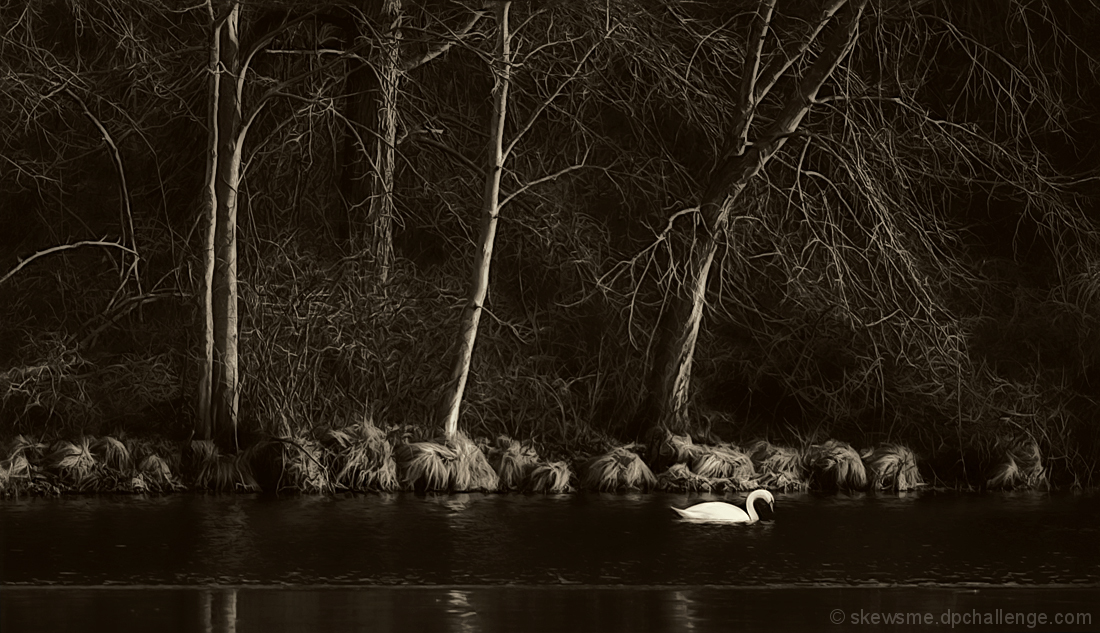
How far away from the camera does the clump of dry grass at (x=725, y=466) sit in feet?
67.8

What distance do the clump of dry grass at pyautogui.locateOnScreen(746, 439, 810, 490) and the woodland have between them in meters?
0.06

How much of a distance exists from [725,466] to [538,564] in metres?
6.18

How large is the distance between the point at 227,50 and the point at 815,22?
22.4 feet

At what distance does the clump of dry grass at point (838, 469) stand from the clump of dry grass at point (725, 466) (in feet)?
2.42

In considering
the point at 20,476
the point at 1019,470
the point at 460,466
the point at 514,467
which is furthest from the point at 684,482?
the point at 20,476

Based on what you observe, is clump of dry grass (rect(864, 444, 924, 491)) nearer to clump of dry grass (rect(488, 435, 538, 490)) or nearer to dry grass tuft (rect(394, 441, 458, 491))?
clump of dry grass (rect(488, 435, 538, 490))

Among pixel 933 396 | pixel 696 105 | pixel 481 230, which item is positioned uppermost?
pixel 696 105

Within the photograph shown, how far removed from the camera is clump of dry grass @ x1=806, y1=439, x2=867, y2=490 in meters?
20.7

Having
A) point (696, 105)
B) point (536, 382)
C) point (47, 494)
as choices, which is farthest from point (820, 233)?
point (47, 494)

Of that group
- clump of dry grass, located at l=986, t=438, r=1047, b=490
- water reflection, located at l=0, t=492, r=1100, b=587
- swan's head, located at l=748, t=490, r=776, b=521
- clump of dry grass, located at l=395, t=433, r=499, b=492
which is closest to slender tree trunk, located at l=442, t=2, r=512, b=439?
clump of dry grass, located at l=395, t=433, r=499, b=492

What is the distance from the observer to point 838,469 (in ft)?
68.0

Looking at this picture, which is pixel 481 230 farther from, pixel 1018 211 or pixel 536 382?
pixel 1018 211

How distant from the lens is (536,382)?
72.4 feet

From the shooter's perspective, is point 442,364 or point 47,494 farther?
point 442,364
